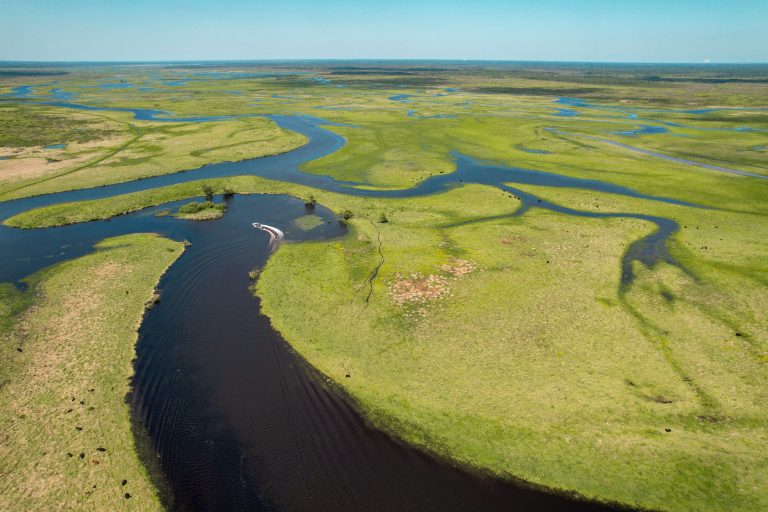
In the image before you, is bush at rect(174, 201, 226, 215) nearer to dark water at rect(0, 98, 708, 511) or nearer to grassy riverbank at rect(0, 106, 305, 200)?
dark water at rect(0, 98, 708, 511)

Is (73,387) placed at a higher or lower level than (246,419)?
higher

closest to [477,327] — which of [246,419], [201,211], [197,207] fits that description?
[246,419]

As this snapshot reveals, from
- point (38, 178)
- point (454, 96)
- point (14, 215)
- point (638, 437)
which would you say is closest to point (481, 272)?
point (638, 437)

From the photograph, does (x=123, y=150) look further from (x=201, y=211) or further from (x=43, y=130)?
(x=201, y=211)

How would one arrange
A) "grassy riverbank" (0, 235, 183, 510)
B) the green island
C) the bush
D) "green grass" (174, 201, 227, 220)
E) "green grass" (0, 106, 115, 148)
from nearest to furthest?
1. "grassy riverbank" (0, 235, 183, 510)
2. the green island
3. "green grass" (174, 201, 227, 220)
4. the bush
5. "green grass" (0, 106, 115, 148)

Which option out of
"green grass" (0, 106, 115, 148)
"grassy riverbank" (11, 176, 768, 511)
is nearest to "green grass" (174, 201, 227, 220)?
"grassy riverbank" (11, 176, 768, 511)
